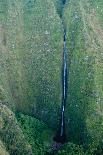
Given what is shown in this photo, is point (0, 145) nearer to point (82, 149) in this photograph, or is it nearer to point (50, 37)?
point (82, 149)

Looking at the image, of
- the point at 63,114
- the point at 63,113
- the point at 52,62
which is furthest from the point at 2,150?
the point at 52,62

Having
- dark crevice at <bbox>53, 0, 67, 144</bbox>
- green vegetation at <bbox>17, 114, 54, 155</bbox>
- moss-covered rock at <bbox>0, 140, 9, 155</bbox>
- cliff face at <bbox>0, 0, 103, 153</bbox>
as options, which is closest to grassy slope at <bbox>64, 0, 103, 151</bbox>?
cliff face at <bbox>0, 0, 103, 153</bbox>

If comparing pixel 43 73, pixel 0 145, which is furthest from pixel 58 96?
pixel 0 145

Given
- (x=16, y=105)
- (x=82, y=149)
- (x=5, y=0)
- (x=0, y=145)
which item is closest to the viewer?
(x=0, y=145)

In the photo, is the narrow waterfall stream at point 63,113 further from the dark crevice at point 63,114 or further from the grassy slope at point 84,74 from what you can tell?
the grassy slope at point 84,74

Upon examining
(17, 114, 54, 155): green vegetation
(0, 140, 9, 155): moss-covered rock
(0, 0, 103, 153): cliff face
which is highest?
(0, 0, 103, 153): cliff face

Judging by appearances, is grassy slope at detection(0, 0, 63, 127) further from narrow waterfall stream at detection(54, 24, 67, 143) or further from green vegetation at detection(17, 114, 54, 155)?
green vegetation at detection(17, 114, 54, 155)

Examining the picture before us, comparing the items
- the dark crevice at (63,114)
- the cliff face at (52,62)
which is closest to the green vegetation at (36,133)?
the dark crevice at (63,114)

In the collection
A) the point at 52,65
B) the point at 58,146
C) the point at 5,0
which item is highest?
the point at 5,0
